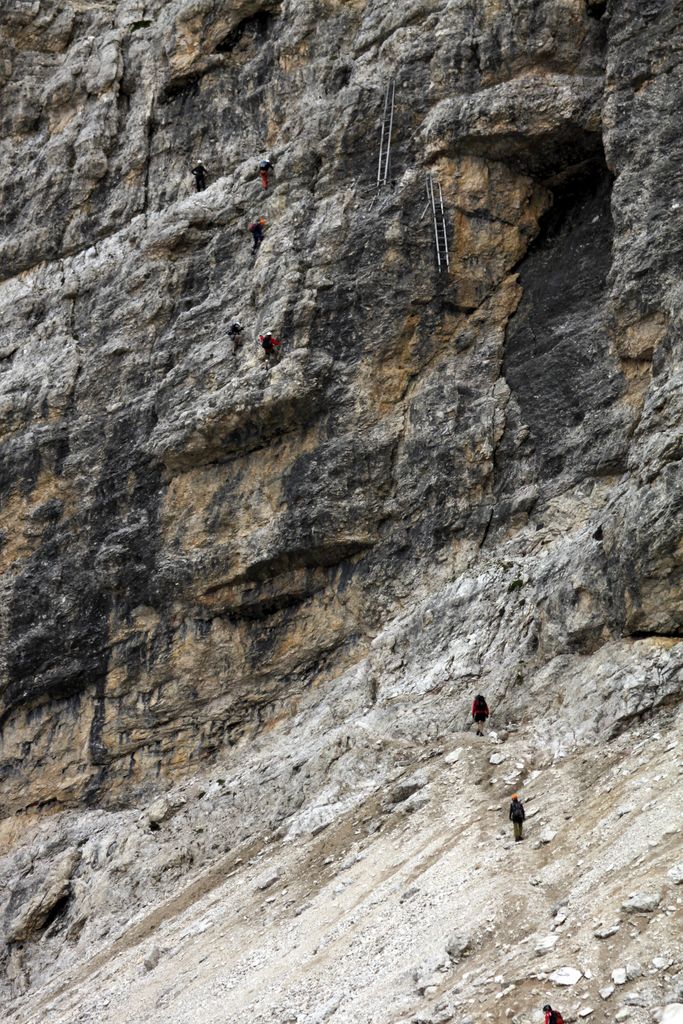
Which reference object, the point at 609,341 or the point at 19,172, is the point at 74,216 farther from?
the point at 609,341

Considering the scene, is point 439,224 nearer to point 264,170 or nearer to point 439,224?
point 439,224

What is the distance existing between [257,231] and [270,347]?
4.36 metres

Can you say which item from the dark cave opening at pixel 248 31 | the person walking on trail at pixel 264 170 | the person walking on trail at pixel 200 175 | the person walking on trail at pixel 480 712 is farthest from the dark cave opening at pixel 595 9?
the person walking on trail at pixel 480 712

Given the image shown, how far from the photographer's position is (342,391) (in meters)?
34.1

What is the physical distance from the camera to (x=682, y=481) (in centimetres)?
2528

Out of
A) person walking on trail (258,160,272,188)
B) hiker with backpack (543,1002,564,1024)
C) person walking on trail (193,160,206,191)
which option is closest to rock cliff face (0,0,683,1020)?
person walking on trail (258,160,272,188)

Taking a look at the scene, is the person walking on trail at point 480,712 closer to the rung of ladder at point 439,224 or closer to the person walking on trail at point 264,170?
the rung of ladder at point 439,224

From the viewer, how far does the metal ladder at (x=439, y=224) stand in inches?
1341

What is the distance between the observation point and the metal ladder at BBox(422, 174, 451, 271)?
3406cm

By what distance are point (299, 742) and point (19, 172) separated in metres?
24.6

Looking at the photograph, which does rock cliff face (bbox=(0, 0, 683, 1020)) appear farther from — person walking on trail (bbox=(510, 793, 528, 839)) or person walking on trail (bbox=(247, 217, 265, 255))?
person walking on trail (bbox=(510, 793, 528, 839))

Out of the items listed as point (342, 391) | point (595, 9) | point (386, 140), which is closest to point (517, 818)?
point (342, 391)

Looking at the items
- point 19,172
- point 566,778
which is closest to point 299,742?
point 566,778

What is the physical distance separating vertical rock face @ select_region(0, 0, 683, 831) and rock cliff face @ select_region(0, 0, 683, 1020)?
85mm
